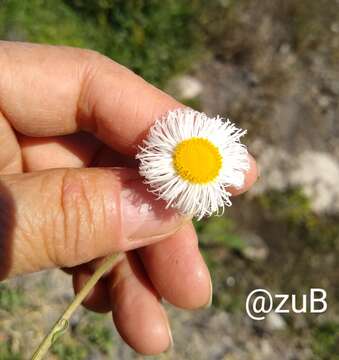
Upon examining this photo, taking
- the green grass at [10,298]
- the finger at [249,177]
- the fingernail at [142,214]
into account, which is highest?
the finger at [249,177]

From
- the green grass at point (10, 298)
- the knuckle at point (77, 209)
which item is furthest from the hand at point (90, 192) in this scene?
the green grass at point (10, 298)

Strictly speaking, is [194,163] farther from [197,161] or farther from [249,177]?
[249,177]

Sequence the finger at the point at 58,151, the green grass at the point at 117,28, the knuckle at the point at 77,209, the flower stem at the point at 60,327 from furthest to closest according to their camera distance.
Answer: the green grass at the point at 117,28 → the finger at the point at 58,151 → the knuckle at the point at 77,209 → the flower stem at the point at 60,327

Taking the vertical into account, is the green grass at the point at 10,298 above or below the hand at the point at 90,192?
below

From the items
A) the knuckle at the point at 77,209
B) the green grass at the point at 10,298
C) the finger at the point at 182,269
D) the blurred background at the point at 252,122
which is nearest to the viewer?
the knuckle at the point at 77,209

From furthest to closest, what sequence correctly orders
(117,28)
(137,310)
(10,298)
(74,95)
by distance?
(117,28), (10,298), (137,310), (74,95)

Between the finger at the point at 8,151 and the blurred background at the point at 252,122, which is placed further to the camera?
the blurred background at the point at 252,122

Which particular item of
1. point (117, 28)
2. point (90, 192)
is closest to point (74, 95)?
point (90, 192)

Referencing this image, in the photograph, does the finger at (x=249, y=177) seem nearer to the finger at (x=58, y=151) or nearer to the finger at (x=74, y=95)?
the finger at (x=74, y=95)

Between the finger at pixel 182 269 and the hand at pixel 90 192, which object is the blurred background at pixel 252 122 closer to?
the hand at pixel 90 192
